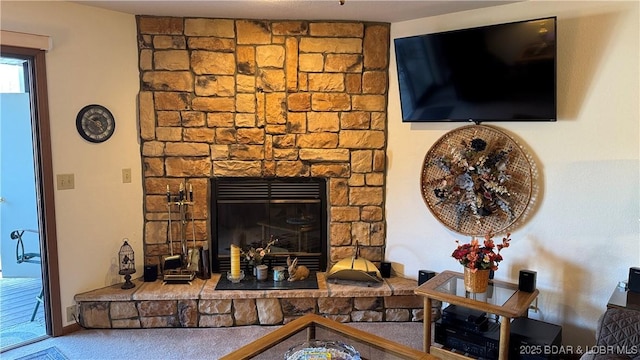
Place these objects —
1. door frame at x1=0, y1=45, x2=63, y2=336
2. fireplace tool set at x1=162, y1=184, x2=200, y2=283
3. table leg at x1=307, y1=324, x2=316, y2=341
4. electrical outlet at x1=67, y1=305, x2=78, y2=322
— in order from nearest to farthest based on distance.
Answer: table leg at x1=307, y1=324, x2=316, y2=341, door frame at x1=0, y1=45, x2=63, y2=336, electrical outlet at x1=67, y1=305, x2=78, y2=322, fireplace tool set at x1=162, y1=184, x2=200, y2=283

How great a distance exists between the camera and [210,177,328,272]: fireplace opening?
3.41 meters

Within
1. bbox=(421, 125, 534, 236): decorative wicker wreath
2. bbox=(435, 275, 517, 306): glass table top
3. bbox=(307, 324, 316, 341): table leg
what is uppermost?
bbox=(421, 125, 534, 236): decorative wicker wreath

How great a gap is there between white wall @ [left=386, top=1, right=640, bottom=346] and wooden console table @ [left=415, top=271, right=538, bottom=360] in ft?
1.01

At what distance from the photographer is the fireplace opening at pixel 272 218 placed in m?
3.41

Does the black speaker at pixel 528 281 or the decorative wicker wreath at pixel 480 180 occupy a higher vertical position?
the decorative wicker wreath at pixel 480 180

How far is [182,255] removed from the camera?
3.37 metres

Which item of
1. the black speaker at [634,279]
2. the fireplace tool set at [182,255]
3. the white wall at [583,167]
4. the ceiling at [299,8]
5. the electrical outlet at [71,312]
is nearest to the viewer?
the black speaker at [634,279]

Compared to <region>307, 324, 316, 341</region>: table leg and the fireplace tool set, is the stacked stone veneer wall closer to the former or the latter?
the fireplace tool set

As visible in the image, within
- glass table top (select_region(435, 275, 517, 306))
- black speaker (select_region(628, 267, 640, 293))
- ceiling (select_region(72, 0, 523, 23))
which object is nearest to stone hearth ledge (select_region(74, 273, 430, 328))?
glass table top (select_region(435, 275, 517, 306))

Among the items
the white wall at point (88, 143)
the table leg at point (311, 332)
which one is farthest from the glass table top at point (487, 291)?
the white wall at point (88, 143)

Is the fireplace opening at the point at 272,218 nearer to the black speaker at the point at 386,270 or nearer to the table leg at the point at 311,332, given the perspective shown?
the black speaker at the point at 386,270

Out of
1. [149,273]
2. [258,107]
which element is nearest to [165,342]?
[149,273]

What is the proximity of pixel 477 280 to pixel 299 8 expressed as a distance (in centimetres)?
220

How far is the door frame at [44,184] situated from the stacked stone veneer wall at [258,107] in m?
0.66
